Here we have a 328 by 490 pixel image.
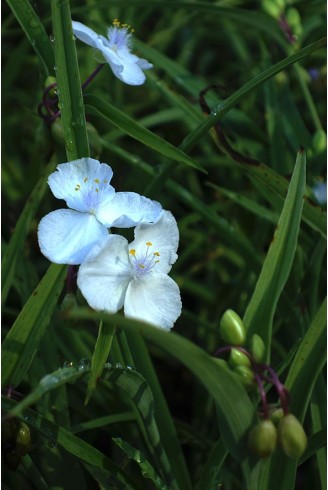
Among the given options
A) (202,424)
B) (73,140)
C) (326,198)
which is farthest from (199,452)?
(73,140)

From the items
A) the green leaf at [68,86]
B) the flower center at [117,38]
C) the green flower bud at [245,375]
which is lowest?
the green flower bud at [245,375]

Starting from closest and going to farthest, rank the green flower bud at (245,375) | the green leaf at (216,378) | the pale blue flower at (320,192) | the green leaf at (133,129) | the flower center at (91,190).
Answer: the green leaf at (216,378) → the green flower bud at (245,375) → the flower center at (91,190) → the green leaf at (133,129) → the pale blue flower at (320,192)

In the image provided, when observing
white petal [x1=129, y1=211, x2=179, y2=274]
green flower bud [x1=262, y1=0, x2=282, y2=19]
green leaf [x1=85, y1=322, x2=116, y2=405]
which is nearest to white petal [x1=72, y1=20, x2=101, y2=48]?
white petal [x1=129, y1=211, x2=179, y2=274]

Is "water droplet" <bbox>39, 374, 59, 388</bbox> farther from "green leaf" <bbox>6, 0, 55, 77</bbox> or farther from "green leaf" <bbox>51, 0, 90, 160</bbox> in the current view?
"green leaf" <bbox>6, 0, 55, 77</bbox>

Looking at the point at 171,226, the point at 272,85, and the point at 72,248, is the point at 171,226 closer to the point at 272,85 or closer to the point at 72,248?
the point at 72,248

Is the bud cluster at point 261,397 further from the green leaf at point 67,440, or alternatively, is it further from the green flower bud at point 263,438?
the green leaf at point 67,440

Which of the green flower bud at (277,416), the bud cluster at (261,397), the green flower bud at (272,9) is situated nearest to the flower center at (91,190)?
the bud cluster at (261,397)
